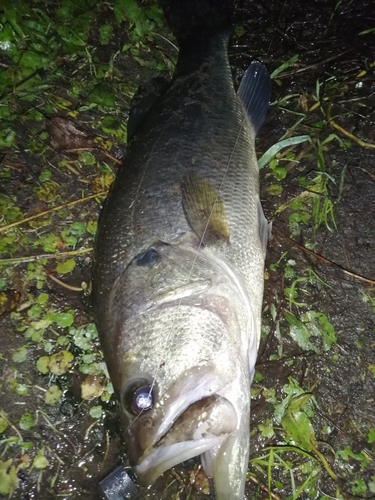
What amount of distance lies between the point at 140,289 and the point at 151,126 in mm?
1183

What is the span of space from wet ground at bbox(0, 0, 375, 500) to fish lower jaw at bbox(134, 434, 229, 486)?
25.0 inches

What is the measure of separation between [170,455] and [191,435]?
146 millimetres

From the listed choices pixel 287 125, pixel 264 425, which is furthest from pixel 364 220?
pixel 264 425

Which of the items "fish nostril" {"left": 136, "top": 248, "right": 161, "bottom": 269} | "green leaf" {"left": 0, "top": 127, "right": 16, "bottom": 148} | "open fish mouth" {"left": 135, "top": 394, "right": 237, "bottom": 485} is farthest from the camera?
"green leaf" {"left": 0, "top": 127, "right": 16, "bottom": 148}

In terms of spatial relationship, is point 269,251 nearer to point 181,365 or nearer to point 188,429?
point 181,365

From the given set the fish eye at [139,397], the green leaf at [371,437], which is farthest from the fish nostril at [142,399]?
the green leaf at [371,437]

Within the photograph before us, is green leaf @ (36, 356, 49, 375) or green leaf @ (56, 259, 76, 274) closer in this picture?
green leaf @ (36, 356, 49, 375)

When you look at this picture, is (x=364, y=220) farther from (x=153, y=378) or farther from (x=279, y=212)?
(x=153, y=378)

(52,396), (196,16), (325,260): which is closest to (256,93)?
(196,16)

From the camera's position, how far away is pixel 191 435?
2.06 m

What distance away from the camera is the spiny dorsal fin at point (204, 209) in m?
2.55

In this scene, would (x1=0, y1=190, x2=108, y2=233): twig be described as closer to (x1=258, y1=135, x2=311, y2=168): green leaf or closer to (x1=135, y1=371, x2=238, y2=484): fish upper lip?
(x1=258, y1=135, x2=311, y2=168): green leaf

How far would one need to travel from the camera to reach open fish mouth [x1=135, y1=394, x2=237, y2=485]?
6.79 ft

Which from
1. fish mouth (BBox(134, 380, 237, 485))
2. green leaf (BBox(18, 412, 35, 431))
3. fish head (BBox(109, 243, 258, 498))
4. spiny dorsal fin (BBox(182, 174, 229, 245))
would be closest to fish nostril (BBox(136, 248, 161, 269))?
fish head (BBox(109, 243, 258, 498))
